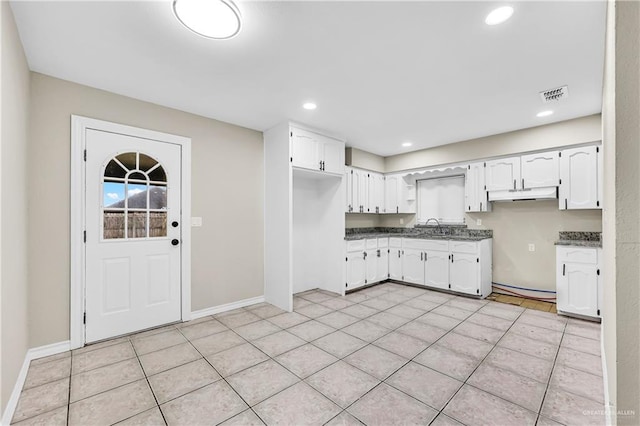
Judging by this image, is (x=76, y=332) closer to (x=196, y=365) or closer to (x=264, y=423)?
(x=196, y=365)

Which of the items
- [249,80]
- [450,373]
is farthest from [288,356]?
[249,80]


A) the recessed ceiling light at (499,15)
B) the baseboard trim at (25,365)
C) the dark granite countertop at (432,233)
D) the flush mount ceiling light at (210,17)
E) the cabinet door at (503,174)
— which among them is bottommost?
the baseboard trim at (25,365)

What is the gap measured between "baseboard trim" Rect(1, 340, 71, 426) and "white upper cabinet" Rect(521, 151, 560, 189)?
225 inches

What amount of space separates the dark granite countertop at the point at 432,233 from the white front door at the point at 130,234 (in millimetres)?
2584

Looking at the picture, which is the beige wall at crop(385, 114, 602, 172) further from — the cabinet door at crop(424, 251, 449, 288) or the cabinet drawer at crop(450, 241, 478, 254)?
the cabinet door at crop(424, 251, 449, 288)

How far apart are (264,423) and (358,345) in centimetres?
124

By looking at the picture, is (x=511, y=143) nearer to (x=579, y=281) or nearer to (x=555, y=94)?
(x=555, y=94)

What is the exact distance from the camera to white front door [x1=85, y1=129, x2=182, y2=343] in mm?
2744

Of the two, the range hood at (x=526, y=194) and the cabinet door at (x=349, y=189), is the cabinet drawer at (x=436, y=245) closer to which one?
the range hood at (x=526, y=194)

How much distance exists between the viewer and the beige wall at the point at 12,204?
1.63 metres

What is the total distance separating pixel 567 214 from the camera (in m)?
3.89

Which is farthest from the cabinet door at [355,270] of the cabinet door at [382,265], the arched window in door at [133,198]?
the arched window in door at [133,198]

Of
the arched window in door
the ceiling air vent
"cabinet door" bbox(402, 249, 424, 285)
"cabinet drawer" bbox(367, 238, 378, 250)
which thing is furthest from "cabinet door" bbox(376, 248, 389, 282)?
the arched window in door

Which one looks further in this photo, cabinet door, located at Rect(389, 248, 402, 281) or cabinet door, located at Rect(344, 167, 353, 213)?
cabinet door, located at Rect(389, 248, 402, 281)
